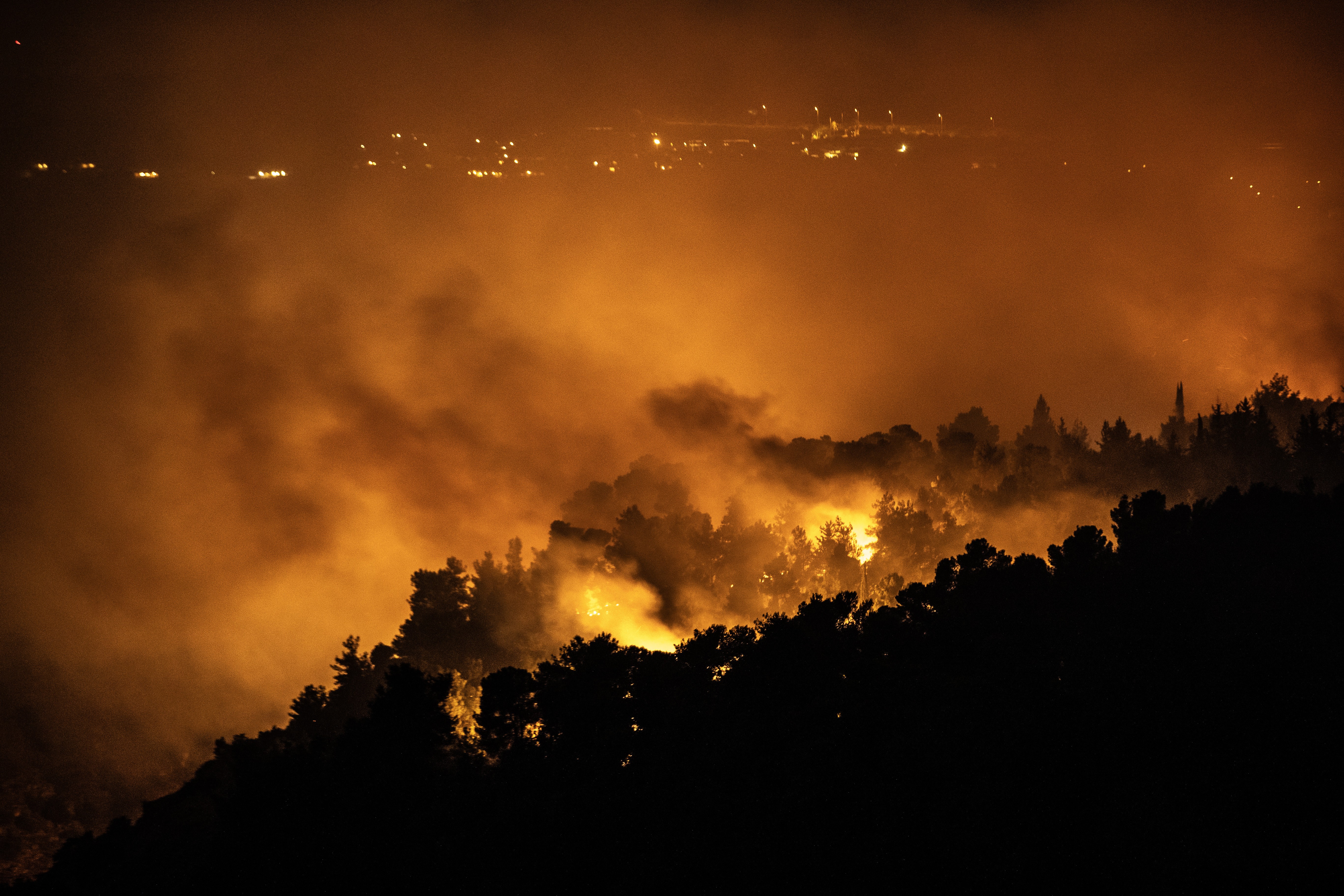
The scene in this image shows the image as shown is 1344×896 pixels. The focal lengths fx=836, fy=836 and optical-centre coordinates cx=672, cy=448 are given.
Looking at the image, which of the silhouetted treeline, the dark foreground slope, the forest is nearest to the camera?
the dark foreground slope

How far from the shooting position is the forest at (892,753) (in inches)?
705

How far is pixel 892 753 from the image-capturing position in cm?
2006

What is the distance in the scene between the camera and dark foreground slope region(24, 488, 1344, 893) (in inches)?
701

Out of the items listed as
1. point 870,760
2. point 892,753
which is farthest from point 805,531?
point 892,753

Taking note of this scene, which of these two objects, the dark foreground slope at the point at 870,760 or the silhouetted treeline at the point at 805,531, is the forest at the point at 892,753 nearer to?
the dark foreground slope at the point at 870,760

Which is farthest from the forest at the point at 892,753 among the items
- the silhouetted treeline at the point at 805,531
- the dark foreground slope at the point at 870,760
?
the silhouetted treeline at the point at 805,531

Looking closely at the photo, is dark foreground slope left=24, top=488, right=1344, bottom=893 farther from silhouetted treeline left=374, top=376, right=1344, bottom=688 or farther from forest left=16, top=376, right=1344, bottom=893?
silhouetted treeline left=374, top=376, right=1344, bottom=688

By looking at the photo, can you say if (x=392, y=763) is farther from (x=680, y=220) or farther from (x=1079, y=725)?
(x=680, y=220)

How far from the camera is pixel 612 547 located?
52562mm

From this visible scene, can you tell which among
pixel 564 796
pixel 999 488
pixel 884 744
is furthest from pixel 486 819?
pixel 999 488

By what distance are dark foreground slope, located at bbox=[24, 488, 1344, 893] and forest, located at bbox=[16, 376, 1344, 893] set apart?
62 mm

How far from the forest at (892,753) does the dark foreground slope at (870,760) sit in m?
0.06

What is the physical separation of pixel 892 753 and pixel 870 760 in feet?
2.22

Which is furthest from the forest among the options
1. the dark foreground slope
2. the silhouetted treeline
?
the silhouetted treeline
